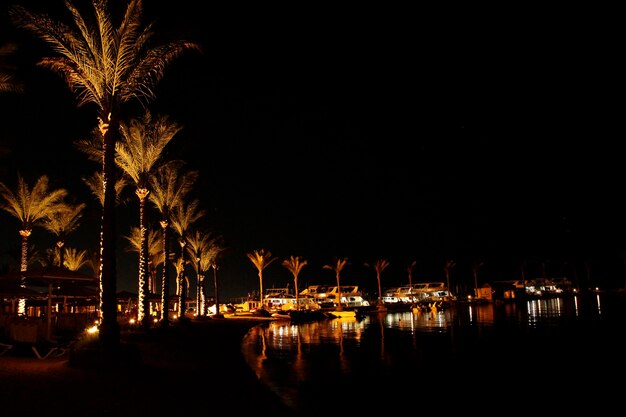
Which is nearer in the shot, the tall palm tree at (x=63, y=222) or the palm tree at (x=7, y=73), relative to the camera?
the palm tree at (x=7, y=73)

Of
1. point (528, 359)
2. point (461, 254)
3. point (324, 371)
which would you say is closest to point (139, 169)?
point (324, 371)

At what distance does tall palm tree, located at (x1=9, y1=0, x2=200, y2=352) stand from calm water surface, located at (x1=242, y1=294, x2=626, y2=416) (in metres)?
6.80

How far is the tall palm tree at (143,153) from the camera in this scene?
2486cm

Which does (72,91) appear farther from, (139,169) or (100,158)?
(139,169)

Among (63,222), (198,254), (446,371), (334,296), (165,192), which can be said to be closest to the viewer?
(446,371)

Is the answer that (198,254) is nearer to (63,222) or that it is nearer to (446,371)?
(63,222)

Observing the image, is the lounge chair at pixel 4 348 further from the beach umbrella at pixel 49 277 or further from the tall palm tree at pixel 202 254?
the tall palm tree at pixel 202 254

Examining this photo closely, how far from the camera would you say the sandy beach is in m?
9.80

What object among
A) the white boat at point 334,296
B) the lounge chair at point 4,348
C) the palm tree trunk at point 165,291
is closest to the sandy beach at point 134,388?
the lounge chair at point 4,348

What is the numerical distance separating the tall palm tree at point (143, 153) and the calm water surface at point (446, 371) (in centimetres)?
597

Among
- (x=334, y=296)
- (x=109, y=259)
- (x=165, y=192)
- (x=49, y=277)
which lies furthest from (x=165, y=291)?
(x=334, y=296)

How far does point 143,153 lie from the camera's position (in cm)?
2500

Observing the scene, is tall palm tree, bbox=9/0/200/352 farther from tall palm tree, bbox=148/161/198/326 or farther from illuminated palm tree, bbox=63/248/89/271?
illuminated palm tree, bbox=63/248/89/271

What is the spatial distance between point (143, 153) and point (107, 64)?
8.69m
